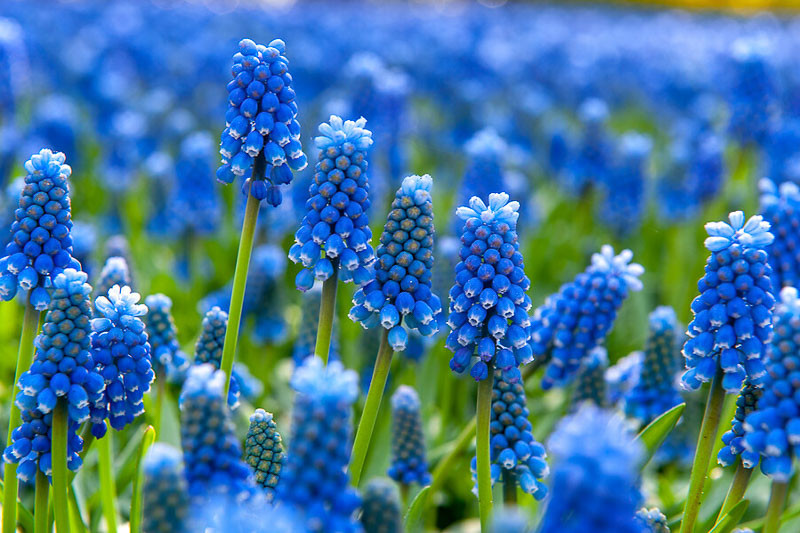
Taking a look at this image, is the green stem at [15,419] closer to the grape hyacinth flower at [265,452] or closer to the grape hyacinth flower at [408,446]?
the grape hyacinth flower at [265,452]

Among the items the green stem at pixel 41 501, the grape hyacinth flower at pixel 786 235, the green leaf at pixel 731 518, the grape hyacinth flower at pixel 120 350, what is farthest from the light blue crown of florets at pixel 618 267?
the green stem at pixel 41 501

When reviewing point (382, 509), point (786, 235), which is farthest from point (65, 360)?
point (786, 235)

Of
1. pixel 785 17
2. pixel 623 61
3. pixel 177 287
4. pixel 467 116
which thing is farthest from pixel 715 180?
pixel 785 17

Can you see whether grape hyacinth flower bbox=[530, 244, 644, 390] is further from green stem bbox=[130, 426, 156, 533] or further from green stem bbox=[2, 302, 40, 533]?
green stem bbox=[2, 302, 40, 533]

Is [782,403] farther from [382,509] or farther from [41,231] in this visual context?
[41,231]

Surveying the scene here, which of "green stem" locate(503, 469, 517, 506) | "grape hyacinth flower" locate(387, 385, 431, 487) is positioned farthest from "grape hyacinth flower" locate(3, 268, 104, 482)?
"green stem" locate(503, 469, 517, 506)

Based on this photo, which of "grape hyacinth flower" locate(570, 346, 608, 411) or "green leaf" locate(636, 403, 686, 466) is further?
"grape hyacinth flower" locate(570, 346, 608, 411)

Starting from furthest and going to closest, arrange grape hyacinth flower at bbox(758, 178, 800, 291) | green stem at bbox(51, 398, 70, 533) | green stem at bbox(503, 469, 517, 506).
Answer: grape hyacinth flower at bbox(758, 178, 800, 291) < green stem at bbox(503, 469, 517, 506) < green stem at bbox(51, 398, 70, 533)

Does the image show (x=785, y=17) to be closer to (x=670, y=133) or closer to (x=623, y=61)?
(x=623, y=61)
